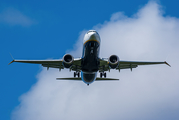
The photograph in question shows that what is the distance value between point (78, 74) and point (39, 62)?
5.80 meters

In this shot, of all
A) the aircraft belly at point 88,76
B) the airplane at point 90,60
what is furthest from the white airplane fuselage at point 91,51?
the aircraft belly at point 88,76

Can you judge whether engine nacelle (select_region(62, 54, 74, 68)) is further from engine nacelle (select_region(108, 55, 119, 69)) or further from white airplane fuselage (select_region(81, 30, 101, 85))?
engine nacelle (select_region(108, 55, 119, 69))

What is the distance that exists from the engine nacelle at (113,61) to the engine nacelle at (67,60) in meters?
4.37


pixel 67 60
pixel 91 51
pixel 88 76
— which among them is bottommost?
pixel 88 76

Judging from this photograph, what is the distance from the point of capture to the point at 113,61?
26781mm

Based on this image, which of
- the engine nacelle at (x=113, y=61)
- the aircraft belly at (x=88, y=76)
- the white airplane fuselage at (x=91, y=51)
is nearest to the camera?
the white airplane fuselage at (x=91, y=51)

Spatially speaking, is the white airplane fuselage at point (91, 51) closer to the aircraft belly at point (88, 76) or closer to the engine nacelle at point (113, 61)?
the aircraft belly at point (88, 76)

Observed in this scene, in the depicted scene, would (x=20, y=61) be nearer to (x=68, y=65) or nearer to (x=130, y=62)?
(x=68, y=65)

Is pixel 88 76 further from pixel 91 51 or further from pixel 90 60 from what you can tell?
pixel 91 51

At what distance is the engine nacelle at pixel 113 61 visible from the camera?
2620 cm

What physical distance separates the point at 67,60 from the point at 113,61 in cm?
533

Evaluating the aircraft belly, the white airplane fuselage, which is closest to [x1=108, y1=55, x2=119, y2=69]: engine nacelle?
the white airplane fuselage

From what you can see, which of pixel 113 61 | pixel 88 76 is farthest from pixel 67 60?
pixel 113 61

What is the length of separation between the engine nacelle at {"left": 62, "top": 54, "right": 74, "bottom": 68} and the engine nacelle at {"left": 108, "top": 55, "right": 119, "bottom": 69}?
4.37m
